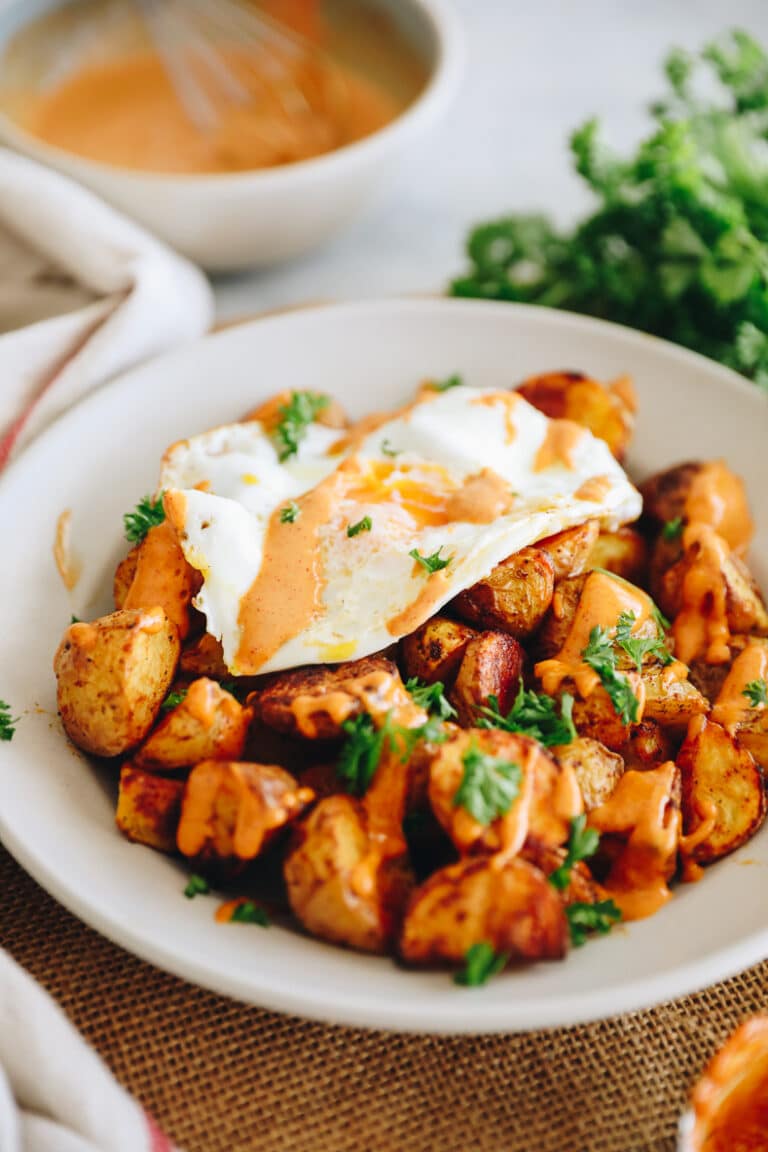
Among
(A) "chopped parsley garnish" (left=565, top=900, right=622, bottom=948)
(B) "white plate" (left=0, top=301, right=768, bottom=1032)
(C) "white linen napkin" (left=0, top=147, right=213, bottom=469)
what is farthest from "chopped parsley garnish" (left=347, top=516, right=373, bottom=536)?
(C) "white linen napkin" (left=0, top=147, right=213, bottom=469)

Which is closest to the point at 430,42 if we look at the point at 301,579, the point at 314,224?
the point at 314,224

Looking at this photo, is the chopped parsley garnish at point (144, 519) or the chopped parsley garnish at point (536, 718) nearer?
the chopped parsley garnish at point (536, 718)

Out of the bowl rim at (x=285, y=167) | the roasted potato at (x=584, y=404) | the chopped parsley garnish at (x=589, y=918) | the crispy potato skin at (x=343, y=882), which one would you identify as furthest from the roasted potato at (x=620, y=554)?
the bowl rim at (x=285, y=167)

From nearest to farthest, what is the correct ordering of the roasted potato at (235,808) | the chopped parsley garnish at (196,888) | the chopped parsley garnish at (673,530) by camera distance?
1. the roasted potato at (235,808)
2. the chopped parsley garnish at (196,888)
3. the chopped parsley garnish at (673,530)

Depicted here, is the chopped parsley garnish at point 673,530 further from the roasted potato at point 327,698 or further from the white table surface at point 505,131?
the white table surface at point 505,131

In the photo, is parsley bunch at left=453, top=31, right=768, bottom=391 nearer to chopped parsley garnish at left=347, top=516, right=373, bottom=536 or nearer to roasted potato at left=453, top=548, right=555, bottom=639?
roasted potato at left=453, top=548, right=555, bottom=639

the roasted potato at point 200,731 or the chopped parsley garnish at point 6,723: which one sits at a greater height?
the roasted potato at point 200,731
